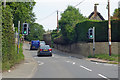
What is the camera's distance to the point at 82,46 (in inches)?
1254

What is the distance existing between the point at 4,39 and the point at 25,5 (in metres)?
13.2

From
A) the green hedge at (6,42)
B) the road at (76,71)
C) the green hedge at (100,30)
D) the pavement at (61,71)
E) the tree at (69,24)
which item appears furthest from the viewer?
the tree at (69,24)

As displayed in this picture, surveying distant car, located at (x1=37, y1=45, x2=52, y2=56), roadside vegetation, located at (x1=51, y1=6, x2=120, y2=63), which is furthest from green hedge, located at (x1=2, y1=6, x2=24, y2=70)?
distant car, located at (x1=37, y1=45, x2=52, y2=56)

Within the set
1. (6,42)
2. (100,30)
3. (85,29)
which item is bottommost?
(6,42)

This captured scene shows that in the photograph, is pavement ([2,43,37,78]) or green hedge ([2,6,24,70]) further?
green hedge ([2,6,24,70])

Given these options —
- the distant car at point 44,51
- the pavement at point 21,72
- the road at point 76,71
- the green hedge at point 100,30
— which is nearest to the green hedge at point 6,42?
the pavement at point 21,72

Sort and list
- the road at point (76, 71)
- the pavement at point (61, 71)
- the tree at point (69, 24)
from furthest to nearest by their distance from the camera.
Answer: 1. the tree at point (69, 24)
2. the road at point (76, 71)
3. the pavement at point (61, 71)

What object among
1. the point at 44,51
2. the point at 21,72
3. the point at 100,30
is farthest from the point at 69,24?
the point at 21,72

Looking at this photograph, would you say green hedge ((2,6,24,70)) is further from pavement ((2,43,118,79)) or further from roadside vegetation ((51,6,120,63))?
roadside vegetation ((51,6,120,63))

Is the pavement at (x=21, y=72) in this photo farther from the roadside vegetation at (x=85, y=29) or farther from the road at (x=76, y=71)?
the roadside vegetation at (x=85, y=29)

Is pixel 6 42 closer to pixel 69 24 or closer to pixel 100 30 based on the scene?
pixel 100 30

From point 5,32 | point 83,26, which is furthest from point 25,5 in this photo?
point 5,32

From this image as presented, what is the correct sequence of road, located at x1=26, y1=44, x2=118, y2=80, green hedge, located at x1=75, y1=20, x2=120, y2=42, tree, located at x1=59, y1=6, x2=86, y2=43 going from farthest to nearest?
tree, located at x1=59, y1=6, x2=86, y2=43 < green hedge, located at x1=75, y1=20, x2=120, y2=42 < road, located at x1=26, y1=44, x2=118, y2=80

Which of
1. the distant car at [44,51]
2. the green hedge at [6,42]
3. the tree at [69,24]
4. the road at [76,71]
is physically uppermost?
the tree at [69,24]
